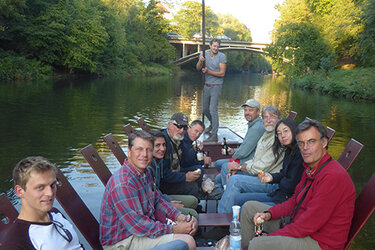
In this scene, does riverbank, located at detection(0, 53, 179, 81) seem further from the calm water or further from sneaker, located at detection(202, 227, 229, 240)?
sneaker, located at detection(202, 227, 229, 240)

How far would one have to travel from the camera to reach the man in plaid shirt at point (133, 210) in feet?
9.41

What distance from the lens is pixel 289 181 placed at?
3.64 meters

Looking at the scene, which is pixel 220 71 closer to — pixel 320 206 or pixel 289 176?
pixel 289 176

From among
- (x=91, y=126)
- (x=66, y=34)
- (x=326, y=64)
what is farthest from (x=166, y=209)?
(x=326, y=64)

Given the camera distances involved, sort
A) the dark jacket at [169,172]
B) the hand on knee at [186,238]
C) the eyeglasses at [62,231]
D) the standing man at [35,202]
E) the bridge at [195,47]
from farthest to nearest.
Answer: the bridge at [195,47], the dark jacket at [169,172], the hand on knee at [186,238], the eyeglasses at [62,231], the standing man at [35,202]

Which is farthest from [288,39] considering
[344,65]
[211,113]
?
[211,113]

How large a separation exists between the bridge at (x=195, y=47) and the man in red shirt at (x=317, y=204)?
46.5m

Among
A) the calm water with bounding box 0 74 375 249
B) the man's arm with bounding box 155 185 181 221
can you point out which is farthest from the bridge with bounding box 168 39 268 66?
the man's arm with bounding box 155 185 181 221

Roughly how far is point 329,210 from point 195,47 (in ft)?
212

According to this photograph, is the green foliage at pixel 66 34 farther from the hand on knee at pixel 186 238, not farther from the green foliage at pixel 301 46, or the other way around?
the hand on knee at pixel 186 238

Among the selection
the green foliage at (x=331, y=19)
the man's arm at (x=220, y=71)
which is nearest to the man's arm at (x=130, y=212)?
the man's arm at (x=220, y=71)

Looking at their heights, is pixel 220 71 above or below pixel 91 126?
above

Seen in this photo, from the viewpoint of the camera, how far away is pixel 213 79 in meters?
8.23

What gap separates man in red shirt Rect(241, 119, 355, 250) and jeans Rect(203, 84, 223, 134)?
16.9 feet
